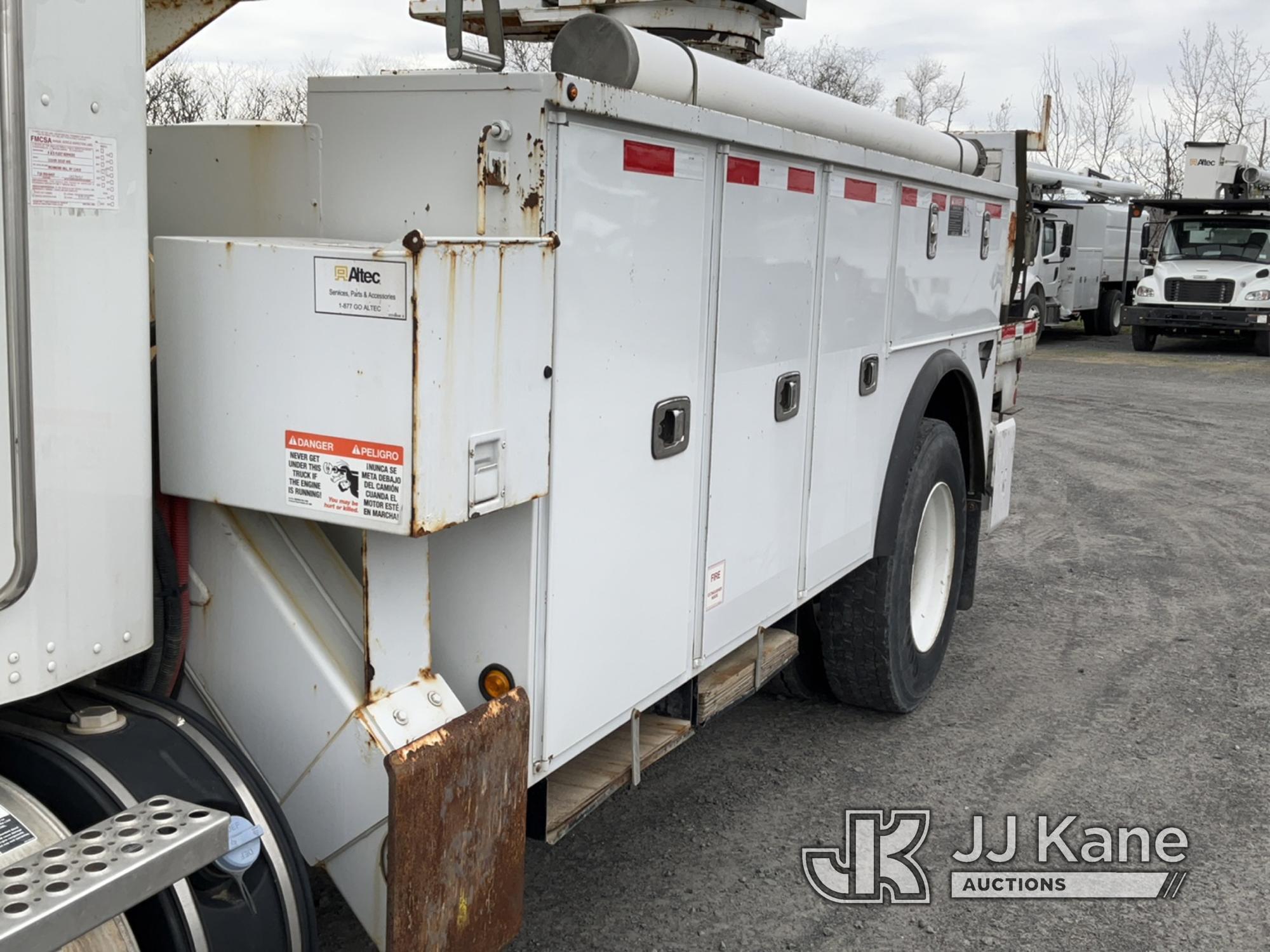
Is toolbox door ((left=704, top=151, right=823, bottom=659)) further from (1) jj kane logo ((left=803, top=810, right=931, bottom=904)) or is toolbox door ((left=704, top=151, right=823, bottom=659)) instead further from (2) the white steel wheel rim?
(2) the white steel wheel rim

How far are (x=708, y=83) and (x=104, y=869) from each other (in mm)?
2059

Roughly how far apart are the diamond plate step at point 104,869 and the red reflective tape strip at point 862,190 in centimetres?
262

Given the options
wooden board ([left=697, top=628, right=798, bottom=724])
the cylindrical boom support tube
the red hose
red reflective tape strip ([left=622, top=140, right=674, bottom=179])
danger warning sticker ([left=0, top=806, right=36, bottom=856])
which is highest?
the cylindrical boom support tube

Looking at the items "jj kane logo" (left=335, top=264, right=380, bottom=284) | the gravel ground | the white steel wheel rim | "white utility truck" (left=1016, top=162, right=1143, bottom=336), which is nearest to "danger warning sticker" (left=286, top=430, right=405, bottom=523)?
"jj kane logo" (left=335, top=264, right=380, bottom=284)

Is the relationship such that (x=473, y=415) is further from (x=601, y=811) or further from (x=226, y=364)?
(x=601, y=811)

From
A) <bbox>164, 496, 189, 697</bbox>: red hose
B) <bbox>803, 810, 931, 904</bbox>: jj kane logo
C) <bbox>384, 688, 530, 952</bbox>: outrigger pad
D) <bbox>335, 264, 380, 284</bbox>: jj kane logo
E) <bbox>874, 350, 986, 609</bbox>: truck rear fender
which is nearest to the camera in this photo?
<bbox>335, 264, 380, 284</bbox>: jj kane logo

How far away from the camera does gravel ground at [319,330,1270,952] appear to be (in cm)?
365

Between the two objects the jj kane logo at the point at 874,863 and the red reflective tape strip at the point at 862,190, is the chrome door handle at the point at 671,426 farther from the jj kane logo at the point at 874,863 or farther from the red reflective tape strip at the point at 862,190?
the jj kane logo at the point at 874,863

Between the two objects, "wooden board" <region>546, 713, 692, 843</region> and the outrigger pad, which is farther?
"wooden board" <region>546, 713, 692, 843</region>

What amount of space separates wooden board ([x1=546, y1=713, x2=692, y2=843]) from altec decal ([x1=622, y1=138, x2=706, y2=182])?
4.33 feet

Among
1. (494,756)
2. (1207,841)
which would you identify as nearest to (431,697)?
(494,756)

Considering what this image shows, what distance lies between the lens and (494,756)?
8.33ft

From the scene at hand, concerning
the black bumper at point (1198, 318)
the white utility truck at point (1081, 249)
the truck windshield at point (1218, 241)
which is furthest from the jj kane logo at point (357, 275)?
the truck windshield at point (1218, 241)

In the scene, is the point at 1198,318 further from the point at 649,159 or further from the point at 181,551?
the point at 181,551
